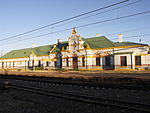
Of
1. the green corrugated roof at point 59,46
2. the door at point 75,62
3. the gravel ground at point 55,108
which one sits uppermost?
the green corrugated roof at point 59,46

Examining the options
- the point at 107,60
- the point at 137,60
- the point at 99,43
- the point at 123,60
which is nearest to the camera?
the point at 137,60

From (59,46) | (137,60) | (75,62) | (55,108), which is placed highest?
(59,46)

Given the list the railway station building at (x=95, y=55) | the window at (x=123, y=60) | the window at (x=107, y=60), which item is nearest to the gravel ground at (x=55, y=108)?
the railway station building at (x=95, y=55)

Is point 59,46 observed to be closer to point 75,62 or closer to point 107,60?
point 75,62

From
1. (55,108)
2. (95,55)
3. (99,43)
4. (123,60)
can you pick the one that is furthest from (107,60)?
(55,108)

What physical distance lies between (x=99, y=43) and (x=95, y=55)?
373 centimetres

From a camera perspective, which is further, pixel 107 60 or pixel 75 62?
pixel 75 62

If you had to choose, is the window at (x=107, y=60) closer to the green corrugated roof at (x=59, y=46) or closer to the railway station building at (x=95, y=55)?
the railway station building at (x=95, y=55)

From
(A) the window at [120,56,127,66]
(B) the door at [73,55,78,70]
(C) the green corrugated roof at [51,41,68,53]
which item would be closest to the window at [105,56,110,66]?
(A) the window at [120,56,127,66]

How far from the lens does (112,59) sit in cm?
2877

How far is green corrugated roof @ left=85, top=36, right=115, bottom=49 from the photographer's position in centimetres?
3072

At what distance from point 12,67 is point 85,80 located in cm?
3965

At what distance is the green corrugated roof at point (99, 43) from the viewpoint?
30720 mm

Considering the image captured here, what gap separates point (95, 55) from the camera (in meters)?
31.0
